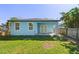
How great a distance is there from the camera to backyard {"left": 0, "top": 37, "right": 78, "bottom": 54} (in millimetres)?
3736

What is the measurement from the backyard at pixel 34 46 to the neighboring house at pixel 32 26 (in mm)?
158

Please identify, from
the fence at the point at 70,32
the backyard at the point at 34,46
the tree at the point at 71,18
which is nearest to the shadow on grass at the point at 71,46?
the backyard at the point at 34,46

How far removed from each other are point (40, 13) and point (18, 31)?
0.56m

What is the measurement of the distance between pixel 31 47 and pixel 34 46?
0.06 meters

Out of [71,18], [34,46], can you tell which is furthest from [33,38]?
[71,18]

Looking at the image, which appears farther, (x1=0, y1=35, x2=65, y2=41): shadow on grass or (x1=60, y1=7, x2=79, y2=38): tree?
(x1=60, y1=7, x2=79, y2=38): tree

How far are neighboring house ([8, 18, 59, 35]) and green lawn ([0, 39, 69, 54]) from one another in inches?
7.0

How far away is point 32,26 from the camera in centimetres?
391

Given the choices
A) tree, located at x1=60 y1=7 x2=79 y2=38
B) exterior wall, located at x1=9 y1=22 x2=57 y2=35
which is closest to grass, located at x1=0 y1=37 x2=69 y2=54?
exterior wall, located at x1=9 y1=22 x2=57 y2=35

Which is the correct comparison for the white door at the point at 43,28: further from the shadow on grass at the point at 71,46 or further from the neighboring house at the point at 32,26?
the shadow on grass at the point at 71,46

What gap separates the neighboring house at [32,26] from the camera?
Answer: 3756mm

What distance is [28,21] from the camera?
3926 millimetres

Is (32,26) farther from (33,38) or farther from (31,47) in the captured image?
(31,47)

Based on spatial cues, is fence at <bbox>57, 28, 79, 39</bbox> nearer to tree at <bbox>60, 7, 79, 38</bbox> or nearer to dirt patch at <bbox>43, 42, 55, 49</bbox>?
tree at <bbox>60, 7, 79, 38</bbox>
